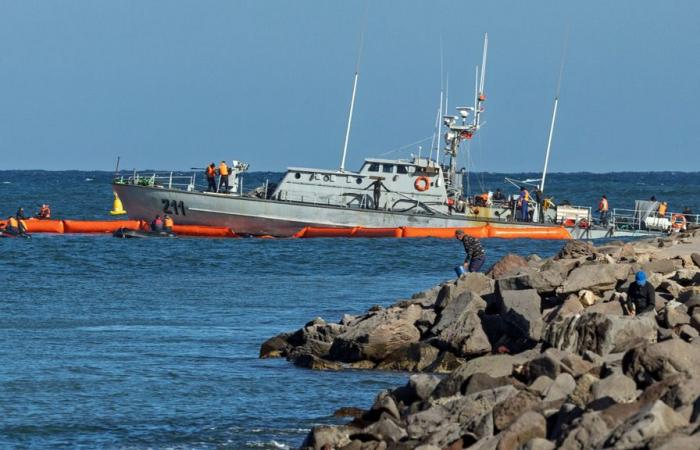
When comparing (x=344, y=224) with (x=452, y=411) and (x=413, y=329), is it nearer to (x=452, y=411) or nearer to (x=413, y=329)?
(x=413, y=329)

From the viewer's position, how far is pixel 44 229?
4575 centimetres

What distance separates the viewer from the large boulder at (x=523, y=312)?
1545cm

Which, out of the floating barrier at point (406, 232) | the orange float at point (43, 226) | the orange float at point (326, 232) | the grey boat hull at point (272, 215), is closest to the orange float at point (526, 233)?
the floating barrier at point (406, 232)

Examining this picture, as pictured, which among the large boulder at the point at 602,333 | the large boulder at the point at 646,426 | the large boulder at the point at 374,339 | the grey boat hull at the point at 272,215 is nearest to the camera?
the large boulder at the point at 646,426

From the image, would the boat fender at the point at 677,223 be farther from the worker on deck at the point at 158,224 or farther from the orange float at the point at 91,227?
the orange float at the point at 91,227

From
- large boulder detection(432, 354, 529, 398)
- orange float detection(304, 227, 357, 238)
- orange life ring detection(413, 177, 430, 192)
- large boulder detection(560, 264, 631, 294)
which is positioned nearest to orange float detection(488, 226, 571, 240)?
orange life ring detection(413, 177, 430, 192)

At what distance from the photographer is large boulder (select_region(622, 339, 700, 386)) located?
11.3 metres

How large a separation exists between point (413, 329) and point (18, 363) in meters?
5.48

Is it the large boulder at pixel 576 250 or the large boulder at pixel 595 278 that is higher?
the large boulder at pixel 576 250

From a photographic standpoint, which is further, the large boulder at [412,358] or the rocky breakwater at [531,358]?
the large boulder at [412,358]

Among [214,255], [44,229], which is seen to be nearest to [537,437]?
[214,255]

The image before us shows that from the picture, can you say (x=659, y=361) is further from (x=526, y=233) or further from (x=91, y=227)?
(x=91, y=227)

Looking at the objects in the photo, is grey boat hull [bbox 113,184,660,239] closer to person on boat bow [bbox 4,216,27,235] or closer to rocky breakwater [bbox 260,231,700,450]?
person on boat bow [bbox 4,216,27,235]

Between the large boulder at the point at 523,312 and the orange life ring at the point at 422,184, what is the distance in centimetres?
2624
